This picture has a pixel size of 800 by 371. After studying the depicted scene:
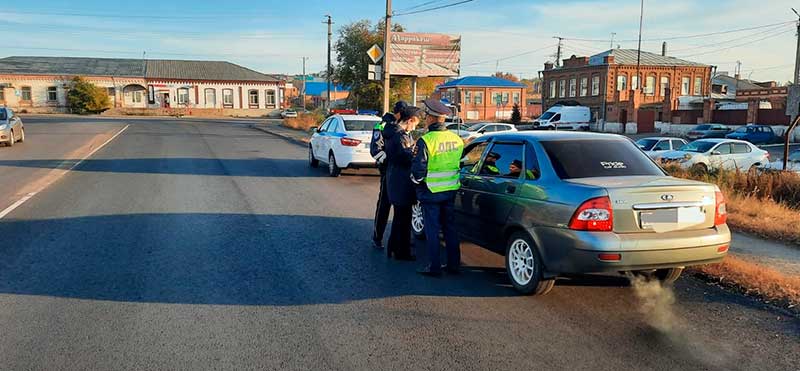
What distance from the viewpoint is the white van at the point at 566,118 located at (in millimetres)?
47922

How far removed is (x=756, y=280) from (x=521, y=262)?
7.33 ft

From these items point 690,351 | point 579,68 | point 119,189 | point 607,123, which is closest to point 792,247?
point 690,351

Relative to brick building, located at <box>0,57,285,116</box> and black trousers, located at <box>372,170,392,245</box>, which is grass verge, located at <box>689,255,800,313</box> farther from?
brick building, located at <box>0,57,285,116</box>

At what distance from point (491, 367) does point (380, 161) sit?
11.0 feet

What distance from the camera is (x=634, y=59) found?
204 feet

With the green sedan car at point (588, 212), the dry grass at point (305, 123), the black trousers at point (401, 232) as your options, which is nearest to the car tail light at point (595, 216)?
the green sedan car at point (588, 212)

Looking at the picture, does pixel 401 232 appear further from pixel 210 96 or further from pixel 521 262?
pixel 210 96

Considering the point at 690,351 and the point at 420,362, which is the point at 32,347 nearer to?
the point at 420,362

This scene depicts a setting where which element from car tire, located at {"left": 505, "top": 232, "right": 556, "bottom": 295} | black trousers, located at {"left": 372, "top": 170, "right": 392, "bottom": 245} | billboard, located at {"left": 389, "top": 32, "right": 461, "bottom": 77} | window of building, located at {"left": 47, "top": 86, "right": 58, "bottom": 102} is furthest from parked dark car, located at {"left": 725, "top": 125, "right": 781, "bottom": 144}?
window of building, located at {"left": 47, "top": 86, "right": 58, "bottom": 102}

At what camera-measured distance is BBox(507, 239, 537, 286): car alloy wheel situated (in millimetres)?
5398

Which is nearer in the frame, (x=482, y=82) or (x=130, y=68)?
(x=130, y=68)

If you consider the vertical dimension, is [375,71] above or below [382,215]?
above

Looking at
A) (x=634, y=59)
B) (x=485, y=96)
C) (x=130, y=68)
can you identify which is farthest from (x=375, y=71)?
(x=130, y=68)

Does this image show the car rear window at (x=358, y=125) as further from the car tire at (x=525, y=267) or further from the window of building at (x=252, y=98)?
the window of building at (x=252, y=98)
